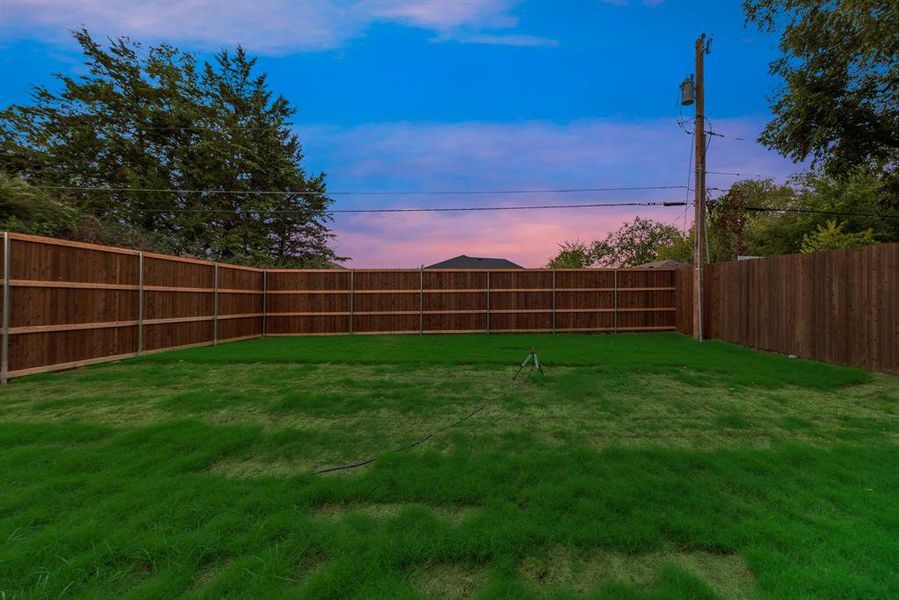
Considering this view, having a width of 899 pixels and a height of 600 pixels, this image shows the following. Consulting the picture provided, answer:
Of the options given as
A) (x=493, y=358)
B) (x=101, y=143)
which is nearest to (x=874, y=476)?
(x=493, y=358)

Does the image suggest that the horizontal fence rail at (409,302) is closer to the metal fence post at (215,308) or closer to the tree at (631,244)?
the metal fence post at (215,308)

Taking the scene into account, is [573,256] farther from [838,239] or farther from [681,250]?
[838,239]

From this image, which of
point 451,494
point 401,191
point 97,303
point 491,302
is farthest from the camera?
point 401,191

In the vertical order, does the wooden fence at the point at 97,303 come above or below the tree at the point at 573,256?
below

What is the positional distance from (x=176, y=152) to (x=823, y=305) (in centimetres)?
2283

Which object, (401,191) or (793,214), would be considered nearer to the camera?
(401,191)

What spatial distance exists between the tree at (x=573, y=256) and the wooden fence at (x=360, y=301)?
2168cm

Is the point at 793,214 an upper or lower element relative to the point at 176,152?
lower

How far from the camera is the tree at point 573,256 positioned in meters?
32.9

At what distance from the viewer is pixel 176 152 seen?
16.7 m

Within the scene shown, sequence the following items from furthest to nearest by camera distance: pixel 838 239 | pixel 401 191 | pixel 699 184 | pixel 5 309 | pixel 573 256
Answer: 1. pixel 573 256
2. pixel 838 239
3. pixel 401 191
4. pixel 699 184
5. pixel 5 309

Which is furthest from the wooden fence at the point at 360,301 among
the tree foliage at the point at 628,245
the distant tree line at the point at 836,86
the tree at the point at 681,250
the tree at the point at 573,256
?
the tree foliage at the point at 628,245

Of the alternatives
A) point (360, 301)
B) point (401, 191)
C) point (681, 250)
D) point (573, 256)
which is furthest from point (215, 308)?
point (681, 250)

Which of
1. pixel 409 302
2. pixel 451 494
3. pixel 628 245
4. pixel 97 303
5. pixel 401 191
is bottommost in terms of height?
pixel 451 494
